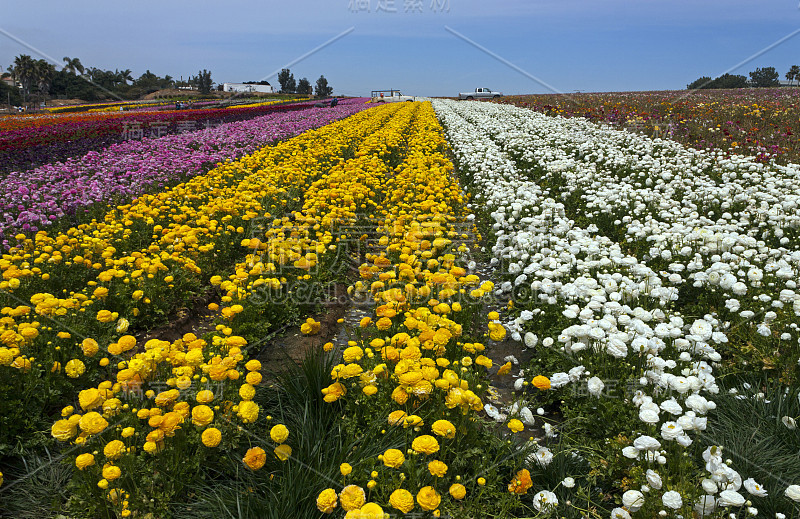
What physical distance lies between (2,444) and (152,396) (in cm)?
111

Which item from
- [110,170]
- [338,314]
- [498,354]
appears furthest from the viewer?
[110,170]

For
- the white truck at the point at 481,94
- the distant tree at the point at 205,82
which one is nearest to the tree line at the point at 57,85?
the distant tree at the point at 205,82

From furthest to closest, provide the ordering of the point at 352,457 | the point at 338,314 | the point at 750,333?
the point at 338,314
the point at 750,333
the point at 352,457

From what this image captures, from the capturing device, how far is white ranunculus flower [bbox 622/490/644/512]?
99.6 inches

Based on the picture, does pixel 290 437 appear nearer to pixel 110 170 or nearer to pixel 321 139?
pixel 110 170

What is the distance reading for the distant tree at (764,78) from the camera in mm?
49878

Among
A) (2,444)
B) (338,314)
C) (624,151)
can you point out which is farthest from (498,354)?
(624,151)

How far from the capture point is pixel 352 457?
112 inches

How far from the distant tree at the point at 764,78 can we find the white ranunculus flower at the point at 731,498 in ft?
198

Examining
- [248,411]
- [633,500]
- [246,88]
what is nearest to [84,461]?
[248,411]

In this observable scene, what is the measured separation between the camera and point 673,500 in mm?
2346

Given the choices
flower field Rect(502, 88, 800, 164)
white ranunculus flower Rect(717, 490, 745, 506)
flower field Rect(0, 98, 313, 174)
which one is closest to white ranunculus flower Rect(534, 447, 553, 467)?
white ranunculus flower Rect(717, 490, 745, 506)

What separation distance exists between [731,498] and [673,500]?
293mm

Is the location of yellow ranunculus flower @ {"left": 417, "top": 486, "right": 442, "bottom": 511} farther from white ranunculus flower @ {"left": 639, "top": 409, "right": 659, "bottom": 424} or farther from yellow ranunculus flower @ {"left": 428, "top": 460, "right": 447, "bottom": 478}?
white ranunculus flower @ {"left": 639, "top": 409, "right": 659, "bottom": 424}
